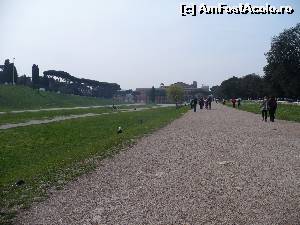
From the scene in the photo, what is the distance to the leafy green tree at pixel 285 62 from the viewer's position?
3374 inches

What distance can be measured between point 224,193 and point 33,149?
1336 cm

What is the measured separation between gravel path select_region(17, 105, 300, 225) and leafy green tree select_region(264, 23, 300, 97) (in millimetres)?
72781

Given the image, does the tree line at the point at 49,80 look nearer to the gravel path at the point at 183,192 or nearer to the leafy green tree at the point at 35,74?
the leafy green tree at the point at 35,74

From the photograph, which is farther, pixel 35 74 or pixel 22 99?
pixel 35 74

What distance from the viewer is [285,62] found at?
8812 cm

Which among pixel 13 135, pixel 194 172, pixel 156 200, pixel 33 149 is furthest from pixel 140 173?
Answer: pixel 13 135

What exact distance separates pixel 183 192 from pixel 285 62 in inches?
3279

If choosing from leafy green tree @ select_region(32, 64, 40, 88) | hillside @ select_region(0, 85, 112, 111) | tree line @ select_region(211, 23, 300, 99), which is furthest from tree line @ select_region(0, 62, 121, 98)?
tree line @ select_region(211, 23, 300, 99)

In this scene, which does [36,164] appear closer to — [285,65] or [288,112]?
[288,112]

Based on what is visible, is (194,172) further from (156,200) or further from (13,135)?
(13,135)

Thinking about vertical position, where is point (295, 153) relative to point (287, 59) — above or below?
below

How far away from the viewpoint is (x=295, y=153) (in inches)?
625

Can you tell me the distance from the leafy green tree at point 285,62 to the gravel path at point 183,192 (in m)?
72.8

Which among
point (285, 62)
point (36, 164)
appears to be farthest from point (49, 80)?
point (36, 164)
